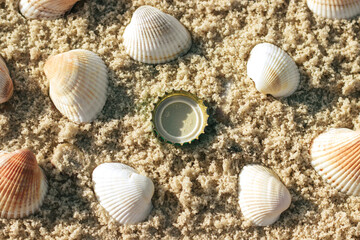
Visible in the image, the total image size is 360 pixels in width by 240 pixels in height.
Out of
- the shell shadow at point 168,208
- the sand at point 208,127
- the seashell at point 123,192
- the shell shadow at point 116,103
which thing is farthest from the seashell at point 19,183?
the shell shadow at point 168,208

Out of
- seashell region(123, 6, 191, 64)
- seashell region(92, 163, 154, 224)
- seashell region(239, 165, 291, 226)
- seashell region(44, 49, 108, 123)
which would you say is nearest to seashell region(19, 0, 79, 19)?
seashell region(44, 49, 108, 123)

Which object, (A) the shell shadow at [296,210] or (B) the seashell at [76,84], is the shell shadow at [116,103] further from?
(A) the shell shadow at [296,210]

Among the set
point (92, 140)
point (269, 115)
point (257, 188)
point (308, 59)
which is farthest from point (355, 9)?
point (92, 140)

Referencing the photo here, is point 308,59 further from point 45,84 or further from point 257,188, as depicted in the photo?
point 45,84

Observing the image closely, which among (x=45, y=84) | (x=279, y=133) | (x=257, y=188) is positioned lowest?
(x=257, y=188)

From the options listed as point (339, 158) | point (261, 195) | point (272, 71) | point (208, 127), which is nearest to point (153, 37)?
point (208, 127)
